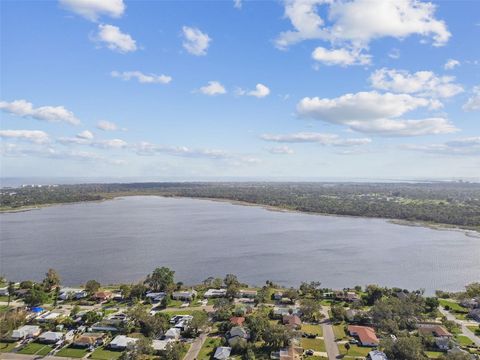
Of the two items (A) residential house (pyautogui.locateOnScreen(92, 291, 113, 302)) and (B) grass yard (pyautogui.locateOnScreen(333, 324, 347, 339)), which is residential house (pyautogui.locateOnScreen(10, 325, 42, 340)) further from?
(B) grass yard (pyautogui.locateOnScreen(333, 324, 347, 339))

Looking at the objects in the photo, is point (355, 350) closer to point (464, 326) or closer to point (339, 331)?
point (339, 331)

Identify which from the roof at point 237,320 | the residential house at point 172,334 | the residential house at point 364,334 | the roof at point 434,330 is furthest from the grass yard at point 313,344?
the residential house at point 172,334

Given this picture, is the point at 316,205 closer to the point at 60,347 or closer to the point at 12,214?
the point at 12,214

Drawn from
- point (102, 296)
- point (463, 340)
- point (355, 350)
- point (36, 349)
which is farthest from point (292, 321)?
point (36, 349)

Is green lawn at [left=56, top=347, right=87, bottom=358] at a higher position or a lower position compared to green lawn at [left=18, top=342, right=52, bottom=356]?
lower

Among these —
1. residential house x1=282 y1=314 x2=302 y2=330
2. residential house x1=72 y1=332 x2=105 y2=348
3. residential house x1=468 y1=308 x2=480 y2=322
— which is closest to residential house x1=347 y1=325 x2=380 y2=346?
residential house x1=282 y1=314 x2=302 y2=330

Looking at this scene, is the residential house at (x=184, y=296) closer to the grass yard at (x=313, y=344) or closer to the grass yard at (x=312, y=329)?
the grass yard at (x=312, y=329)
